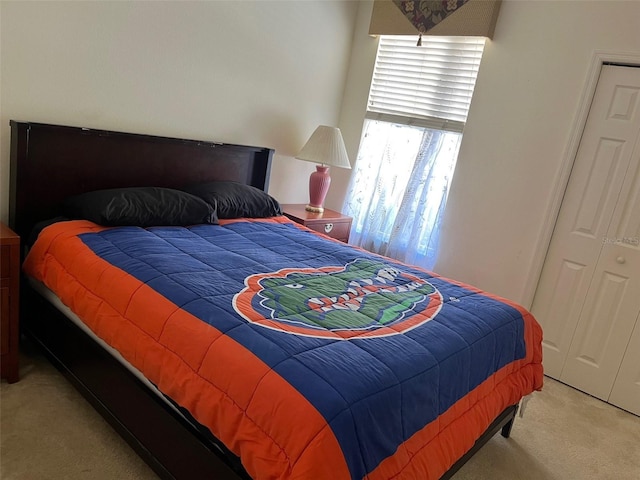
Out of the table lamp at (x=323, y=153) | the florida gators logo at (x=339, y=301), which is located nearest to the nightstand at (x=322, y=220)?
the table lamp at (x=323, y=153)

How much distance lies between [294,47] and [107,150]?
5.26ft

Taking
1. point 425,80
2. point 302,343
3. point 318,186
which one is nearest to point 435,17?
point 425,80

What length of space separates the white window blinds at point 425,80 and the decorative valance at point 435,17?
8cm

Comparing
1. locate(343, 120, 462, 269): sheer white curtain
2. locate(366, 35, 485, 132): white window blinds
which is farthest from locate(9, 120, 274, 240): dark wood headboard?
locate(366, 35, 485, 132): white window blinds

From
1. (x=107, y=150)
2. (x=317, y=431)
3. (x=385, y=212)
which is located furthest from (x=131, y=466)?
(x=385, y=212)

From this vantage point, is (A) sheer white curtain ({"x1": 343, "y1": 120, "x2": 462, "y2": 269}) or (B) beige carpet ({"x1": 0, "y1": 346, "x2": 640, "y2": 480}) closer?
(B) beige carpet ({"x1": 0, "y1": 346, "x2": 640, "y2": 480})

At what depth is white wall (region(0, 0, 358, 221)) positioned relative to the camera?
2.30 meters

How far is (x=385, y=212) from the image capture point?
3.73 metres

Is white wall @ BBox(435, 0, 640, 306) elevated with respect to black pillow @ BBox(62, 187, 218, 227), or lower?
elevated

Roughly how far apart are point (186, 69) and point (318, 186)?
4.11 feet

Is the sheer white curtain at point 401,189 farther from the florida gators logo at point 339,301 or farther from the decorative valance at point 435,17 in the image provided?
the florida gators logo at point 339,301

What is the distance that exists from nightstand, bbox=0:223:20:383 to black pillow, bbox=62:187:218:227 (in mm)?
365

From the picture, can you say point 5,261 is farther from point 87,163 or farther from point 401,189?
point 401,189

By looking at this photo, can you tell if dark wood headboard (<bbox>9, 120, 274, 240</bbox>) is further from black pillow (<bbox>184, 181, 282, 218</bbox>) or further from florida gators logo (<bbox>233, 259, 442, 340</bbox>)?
florida gators logo (<bbox>233, 259, 442, 340</bbox>)
